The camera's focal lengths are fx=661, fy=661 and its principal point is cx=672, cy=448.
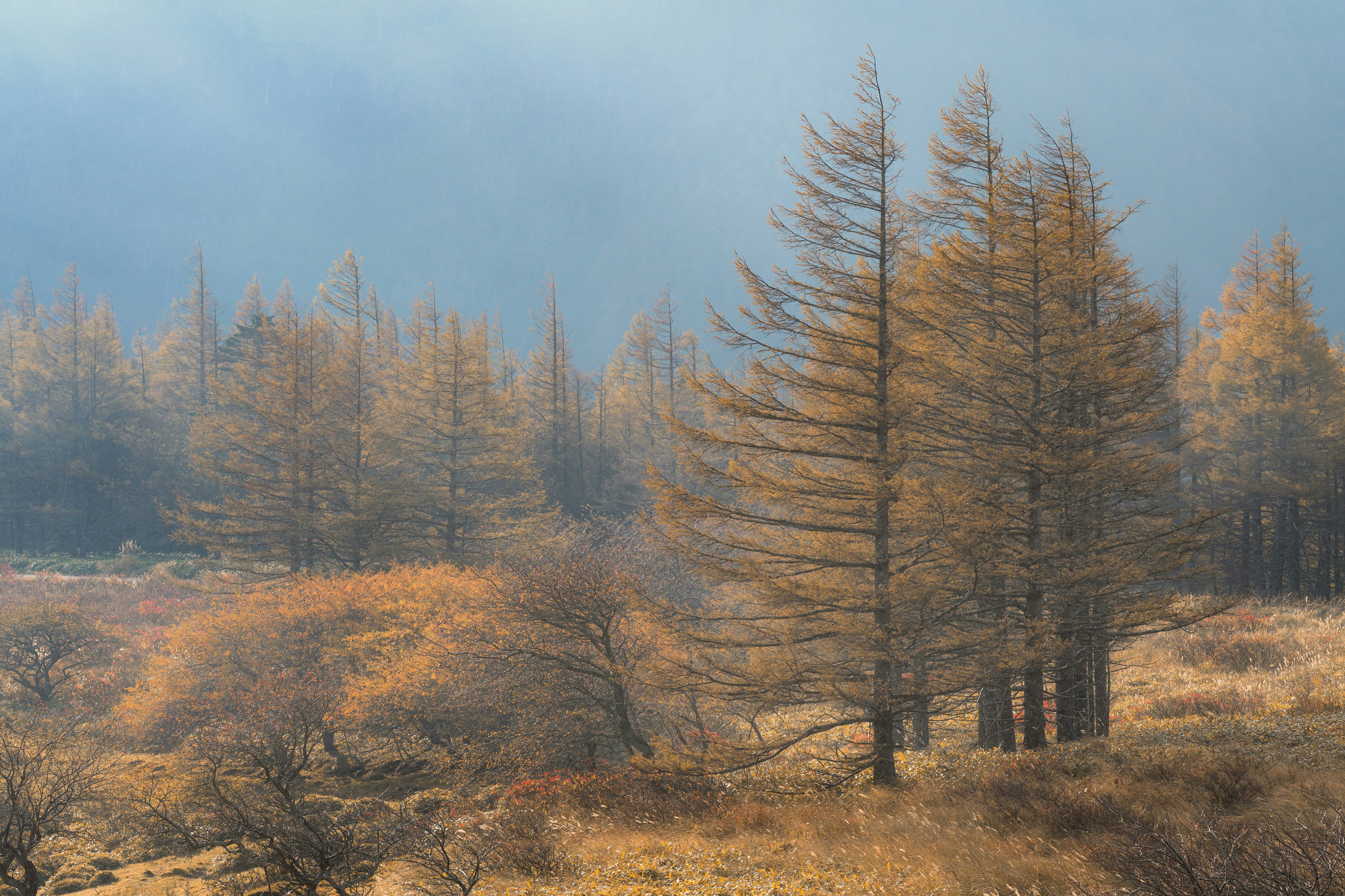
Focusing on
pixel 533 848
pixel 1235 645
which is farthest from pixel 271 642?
pixel 1235 645

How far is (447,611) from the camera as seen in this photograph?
1688 cm

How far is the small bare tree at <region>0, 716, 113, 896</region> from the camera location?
853 cm

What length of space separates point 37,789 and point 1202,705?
74.4 feet

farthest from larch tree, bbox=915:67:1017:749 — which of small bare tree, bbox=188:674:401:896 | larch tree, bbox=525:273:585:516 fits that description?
larch tree, bbox=525:273:585:516

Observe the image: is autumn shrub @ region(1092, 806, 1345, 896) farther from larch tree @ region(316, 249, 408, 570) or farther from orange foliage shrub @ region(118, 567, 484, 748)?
larch tree @ region(316, 249, 408, 570)

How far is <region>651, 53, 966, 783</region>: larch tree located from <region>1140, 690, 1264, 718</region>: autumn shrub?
561 cm

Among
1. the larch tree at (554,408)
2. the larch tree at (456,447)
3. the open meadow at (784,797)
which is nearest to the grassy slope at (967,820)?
the open meadow at (784,797)

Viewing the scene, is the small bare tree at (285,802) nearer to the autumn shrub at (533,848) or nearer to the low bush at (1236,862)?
the autumn shrub at (533,848)

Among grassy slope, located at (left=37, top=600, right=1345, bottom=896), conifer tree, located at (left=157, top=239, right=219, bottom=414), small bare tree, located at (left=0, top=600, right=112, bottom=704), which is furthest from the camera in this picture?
conifer tree, located at (left=157, top=239, right=219, bottom=414)

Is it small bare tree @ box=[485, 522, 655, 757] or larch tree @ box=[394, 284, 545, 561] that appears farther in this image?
larch tree @ box=[394, 284, 545, 561]

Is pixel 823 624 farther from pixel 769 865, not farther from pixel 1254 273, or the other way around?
pixel 1254 273

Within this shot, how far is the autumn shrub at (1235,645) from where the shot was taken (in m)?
16.9

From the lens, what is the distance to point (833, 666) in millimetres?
9695

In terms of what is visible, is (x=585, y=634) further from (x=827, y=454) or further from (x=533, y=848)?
(x=827, y=454)
